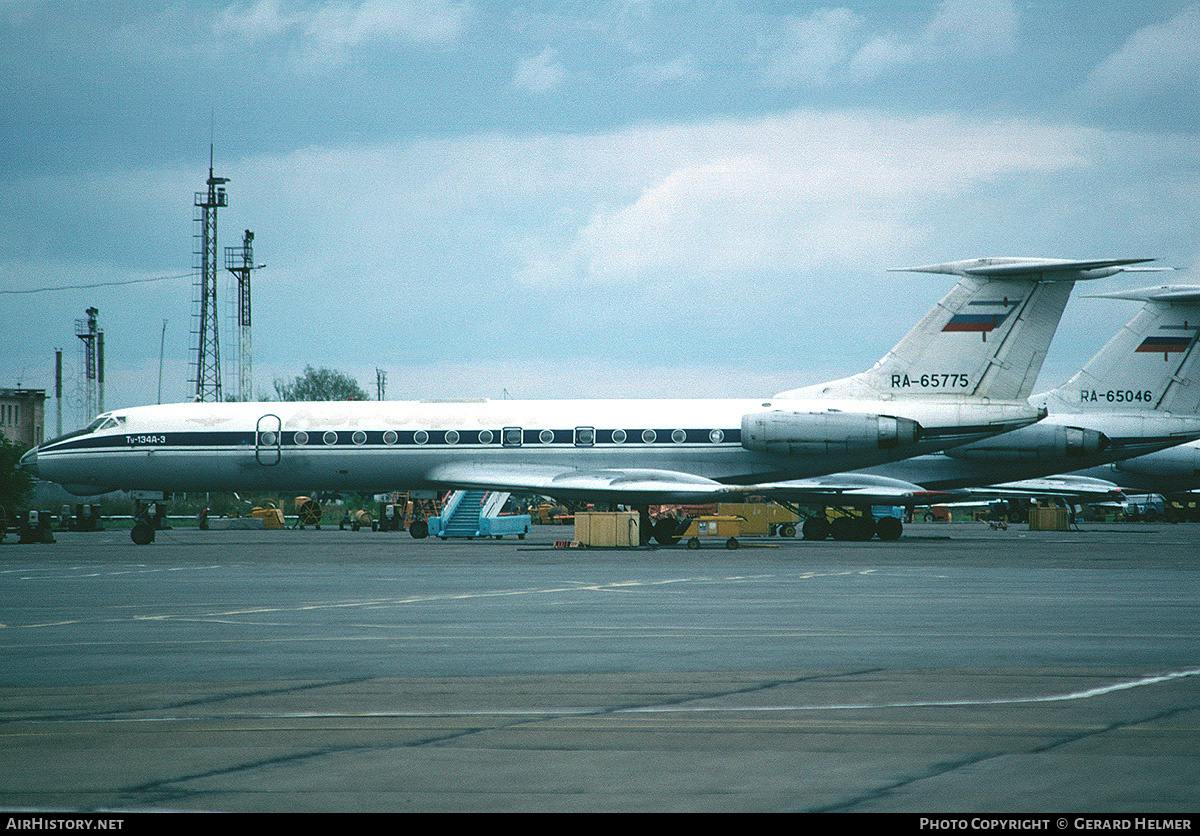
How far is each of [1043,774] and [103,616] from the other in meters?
12.7

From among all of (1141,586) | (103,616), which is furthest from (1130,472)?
(103,616)

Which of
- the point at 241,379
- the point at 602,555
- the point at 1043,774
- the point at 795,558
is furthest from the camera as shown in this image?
the point at 241,379

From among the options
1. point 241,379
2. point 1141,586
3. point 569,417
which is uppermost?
point 241,379

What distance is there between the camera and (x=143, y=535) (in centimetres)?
4047

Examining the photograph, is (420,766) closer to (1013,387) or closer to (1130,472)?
(1013,387)

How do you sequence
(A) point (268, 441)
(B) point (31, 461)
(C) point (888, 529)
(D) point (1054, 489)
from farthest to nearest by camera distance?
(D) point (1054, 489)
(C) point (888, 529)
(B) point (31, 461)
(A) point (268, 441)

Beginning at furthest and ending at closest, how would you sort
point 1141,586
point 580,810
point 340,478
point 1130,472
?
point 1130,472, point 340,478, point 1141,586, point 580,810

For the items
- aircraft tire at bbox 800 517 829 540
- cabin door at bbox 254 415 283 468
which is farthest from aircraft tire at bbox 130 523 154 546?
aircraft tire at bbox 800 517 829 540

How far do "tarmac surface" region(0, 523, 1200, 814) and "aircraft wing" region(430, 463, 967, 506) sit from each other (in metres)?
17.5

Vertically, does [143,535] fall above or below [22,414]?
below

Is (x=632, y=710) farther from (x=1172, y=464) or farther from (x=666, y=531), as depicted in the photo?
(x=1172, y=464)

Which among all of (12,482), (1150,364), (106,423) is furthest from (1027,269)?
(12,482)

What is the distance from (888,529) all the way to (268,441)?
2236 centimetres

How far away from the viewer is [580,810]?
574 centimetres
